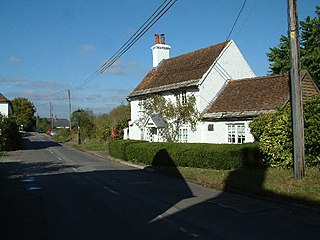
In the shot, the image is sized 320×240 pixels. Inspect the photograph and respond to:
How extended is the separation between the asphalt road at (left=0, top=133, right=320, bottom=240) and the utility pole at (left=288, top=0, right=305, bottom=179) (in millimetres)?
2104

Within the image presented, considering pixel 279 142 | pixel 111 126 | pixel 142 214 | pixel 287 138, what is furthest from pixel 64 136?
pixel 142 214

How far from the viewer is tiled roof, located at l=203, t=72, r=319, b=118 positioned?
64.8 feet

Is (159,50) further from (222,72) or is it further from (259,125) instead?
(259,125)

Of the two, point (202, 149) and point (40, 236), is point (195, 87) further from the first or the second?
point (40, 236)

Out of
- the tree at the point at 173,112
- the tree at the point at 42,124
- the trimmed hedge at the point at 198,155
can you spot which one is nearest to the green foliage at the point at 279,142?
the trimmed hedge at the point at 198,155

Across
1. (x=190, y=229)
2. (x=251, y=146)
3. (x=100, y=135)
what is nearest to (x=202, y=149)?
(x=251, y=146)

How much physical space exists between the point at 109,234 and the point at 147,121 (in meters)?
21.5

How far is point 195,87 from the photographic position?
2444 cm

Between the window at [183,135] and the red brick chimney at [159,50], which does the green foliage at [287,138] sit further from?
the red brick chimney at [159,50]

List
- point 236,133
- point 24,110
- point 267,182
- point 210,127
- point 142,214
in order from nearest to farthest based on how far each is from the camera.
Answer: point 142,214 → point 267,182 → point 236,133 → point 210,127 → point 24,110

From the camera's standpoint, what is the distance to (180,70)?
2842cm

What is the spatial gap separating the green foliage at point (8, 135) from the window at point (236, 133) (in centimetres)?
2656

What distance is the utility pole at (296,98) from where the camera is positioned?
11.1 meters

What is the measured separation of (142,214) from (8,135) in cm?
3471
